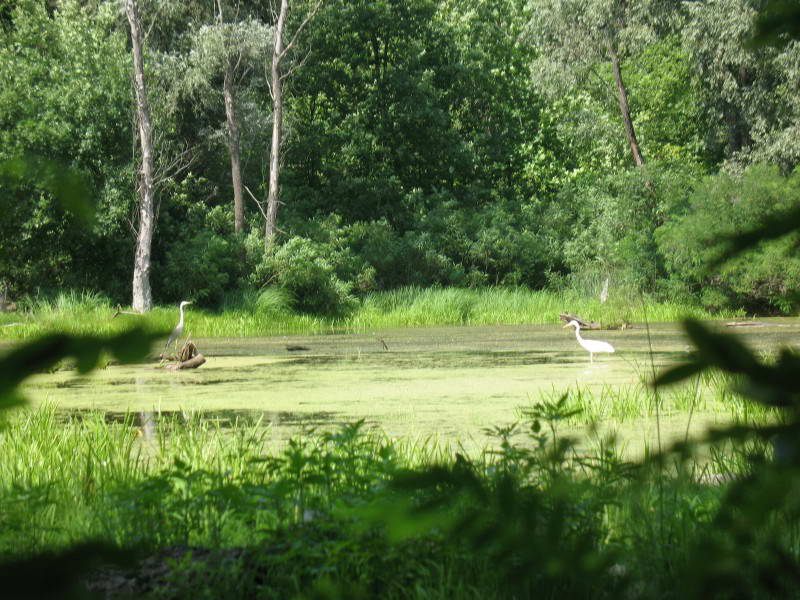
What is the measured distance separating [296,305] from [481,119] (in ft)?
44.4

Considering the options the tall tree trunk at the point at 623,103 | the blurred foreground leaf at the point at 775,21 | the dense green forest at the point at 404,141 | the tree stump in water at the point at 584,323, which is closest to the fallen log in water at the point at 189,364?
the dense green forest at the point at 404,141

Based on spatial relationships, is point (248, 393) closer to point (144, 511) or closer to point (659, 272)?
point (144, 511)

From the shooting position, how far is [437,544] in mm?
2857

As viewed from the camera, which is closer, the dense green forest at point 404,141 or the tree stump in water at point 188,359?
the tree stump in water at point 188,359

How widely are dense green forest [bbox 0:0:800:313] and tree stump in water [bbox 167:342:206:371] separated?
4.88 m

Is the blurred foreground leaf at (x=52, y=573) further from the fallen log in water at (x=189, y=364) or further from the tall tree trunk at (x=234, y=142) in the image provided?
the tall tree trunk at (x=234, y=142)

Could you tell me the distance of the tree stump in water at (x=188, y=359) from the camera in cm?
1073

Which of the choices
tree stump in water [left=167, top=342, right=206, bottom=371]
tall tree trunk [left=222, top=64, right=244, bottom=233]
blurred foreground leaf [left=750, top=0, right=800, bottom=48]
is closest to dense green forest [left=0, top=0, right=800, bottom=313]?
tall tree trunk [left=222, top=64, right=244, bottom=233]

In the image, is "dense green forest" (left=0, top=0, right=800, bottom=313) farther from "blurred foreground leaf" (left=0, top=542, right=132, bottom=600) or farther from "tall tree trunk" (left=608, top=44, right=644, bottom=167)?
"blurred foreground leaf" (left=0, top=542, right=132, bottom=600)

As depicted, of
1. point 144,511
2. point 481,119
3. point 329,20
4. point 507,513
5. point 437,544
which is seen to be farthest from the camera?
point 481,119

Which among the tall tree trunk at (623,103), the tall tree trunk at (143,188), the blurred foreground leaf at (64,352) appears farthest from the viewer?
the tall tree trunk at (623,103)

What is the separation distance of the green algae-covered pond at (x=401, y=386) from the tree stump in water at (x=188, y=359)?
10 centimetres

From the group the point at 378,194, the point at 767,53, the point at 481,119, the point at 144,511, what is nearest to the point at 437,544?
the point at 144,511

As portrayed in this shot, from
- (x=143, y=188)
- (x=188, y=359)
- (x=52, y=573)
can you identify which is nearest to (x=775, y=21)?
(x=52, y=573)
